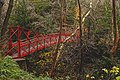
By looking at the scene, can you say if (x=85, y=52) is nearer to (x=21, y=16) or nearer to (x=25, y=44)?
(x=25, y=44)

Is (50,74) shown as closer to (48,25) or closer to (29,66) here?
(29,66)

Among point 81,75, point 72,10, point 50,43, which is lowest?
point 81,75

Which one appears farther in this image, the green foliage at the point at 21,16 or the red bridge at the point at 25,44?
the green foliage at the point at 21,16

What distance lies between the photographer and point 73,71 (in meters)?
17.4

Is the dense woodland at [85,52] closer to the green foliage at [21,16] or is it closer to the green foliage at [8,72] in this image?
the green foliage at [21,16]

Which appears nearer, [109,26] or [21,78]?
[21,78]

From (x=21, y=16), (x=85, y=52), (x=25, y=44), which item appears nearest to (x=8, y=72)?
(x=25, y=44)

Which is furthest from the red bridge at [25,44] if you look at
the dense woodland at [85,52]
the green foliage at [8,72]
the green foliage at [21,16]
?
the green foliage at [8,72]

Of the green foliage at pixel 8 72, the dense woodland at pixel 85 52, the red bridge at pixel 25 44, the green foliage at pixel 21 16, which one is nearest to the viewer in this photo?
the green foliage at pixel 8 72

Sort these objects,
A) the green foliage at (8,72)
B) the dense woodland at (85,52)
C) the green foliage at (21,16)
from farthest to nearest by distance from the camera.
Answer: the green foliage at (21,16) < the dense woodland at (85,52) < the green foliage at (8,72)

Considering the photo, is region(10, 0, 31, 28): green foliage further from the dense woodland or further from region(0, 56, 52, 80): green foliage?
region(0, 56, 52, 80): green foliage

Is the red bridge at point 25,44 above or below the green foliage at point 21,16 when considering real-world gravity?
below

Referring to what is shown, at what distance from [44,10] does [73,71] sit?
983 centimetres

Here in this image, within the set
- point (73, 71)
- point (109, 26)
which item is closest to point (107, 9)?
point (109, 26)
